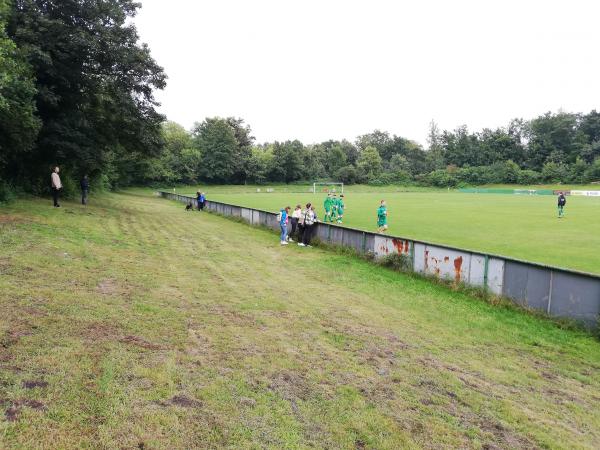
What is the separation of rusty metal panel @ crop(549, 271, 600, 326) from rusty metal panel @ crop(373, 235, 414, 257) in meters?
4.37

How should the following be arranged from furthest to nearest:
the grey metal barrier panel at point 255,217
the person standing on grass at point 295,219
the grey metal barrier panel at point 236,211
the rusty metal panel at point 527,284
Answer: the grey metal barrier panel at point 236,211, the grey metal barrier panel at point 255,217, the person standing on grass at point 295,219, the rusty metal panel at point 527,284

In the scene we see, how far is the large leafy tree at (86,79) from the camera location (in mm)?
21469

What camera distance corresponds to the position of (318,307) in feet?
30.2

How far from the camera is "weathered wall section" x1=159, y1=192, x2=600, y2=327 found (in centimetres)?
855

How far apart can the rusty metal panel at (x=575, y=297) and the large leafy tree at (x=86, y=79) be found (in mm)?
22096

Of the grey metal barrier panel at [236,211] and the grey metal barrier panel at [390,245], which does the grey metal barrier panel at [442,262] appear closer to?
the grey metal barrier panel at [390,245]

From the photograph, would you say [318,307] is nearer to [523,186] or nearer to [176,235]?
[176,235]

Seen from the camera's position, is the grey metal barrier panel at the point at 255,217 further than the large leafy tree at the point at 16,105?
Yes

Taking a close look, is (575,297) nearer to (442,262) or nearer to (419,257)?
(442,262)

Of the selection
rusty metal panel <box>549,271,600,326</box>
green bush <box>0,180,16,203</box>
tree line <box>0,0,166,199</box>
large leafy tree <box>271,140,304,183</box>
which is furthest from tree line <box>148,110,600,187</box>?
rusty metal panel <box>549,271,600,326</box>

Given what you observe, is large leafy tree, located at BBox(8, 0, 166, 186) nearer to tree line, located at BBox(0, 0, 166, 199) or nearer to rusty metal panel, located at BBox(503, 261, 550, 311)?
tree line, located at BBox(0, 0, 166, 199)

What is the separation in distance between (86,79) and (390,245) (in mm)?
19362

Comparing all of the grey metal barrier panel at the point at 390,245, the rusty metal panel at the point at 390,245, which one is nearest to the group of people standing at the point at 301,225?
the grey metal barrier panel at the point at 390,245

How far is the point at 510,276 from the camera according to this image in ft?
32.8
